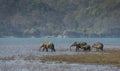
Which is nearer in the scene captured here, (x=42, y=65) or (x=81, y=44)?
(x=42, y=65)

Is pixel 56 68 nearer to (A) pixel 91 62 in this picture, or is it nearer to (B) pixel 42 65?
(B) pixel 42 65

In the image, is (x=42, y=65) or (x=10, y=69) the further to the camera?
(x=42, y=65)

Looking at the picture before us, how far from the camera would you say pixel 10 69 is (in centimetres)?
5212

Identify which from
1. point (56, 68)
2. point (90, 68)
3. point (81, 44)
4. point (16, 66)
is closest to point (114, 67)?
point (90, 68)

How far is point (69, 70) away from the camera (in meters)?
51.5

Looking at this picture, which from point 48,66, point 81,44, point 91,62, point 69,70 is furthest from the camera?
point 81,44

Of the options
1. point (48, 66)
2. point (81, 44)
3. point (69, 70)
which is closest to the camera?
point (69, 70)

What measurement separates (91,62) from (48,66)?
7.10 m

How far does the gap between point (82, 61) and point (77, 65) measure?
495 centimetres

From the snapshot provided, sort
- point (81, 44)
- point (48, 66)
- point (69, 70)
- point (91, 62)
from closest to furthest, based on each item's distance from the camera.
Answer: point (69, 70), point (48, 66), point (91, 62), point (81, 44)

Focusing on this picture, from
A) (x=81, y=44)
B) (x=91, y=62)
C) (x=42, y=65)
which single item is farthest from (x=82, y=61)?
(x=81, y=44)

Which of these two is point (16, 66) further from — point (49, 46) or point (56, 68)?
point (49, 46)

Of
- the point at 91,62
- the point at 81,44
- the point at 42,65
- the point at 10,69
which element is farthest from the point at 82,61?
the point at 81,44

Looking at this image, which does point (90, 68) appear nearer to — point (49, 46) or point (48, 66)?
point (48, 66)
